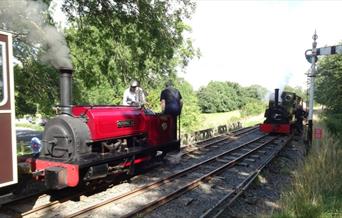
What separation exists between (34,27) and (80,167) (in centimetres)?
499

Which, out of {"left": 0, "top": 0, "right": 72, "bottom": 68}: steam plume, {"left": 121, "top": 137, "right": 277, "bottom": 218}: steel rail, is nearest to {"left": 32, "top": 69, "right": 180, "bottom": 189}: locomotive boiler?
{"left": 0, "top": 0, "right": 72, "bottom": 68}: steam plume

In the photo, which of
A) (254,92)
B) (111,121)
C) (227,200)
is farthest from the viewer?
(254,92)

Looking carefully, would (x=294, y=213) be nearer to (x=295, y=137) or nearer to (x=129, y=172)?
(x=129, y=172)

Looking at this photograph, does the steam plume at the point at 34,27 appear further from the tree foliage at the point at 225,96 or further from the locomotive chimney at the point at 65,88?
the tree foliage at the point at 225,96

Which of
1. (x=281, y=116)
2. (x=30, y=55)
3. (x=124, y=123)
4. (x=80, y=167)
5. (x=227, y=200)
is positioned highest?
(x=30, y=55)

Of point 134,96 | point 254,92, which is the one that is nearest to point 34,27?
point 134,96

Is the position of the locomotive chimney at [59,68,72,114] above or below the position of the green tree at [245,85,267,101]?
below

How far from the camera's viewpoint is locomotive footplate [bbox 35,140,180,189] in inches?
238

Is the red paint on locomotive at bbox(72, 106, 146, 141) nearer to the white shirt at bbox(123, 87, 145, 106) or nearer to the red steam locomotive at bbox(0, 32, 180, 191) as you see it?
the red steam locomotive at bbox(0, 32, 180, 191)

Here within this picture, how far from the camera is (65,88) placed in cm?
645

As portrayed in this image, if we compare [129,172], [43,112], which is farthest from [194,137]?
[129,172]

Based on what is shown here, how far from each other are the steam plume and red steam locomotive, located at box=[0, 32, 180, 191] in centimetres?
113

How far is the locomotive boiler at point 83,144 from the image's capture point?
6.13 metres

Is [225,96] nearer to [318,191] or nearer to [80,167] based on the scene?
[318,191]
